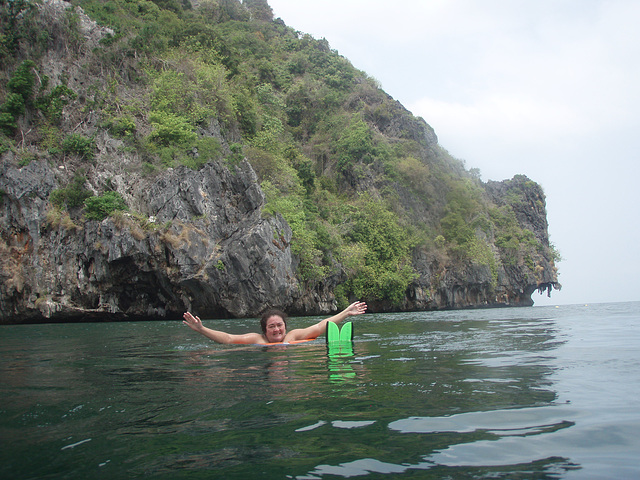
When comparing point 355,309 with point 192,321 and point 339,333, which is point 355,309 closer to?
point 339,333

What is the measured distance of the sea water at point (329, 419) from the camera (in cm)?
209

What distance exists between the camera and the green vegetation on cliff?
2510 centimetres

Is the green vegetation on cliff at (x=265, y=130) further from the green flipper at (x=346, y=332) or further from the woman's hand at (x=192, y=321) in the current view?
the green flipper at (x=346, y=332)

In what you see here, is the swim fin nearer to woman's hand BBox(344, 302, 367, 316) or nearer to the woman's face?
woman's hand BBox(344, 302, 367, 316)

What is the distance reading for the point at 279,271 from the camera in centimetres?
2383

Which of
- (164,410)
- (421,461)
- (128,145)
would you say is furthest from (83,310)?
(421,461)

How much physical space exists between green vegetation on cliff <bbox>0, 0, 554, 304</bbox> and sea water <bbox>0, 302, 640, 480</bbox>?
20.1 m

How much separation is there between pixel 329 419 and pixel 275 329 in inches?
173

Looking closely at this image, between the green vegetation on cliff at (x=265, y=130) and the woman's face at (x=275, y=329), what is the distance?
17511 millimetres

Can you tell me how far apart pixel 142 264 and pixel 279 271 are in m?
6.55

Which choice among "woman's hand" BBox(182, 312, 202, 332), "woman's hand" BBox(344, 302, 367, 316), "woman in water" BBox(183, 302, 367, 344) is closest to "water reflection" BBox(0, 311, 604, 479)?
"woman's hand" BBox(182, 312, 202, 332)

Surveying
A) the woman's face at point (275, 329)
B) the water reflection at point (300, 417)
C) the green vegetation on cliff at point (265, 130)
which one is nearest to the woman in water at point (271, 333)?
the woman's face at point (275, 329)

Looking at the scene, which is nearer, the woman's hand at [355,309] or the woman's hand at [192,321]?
the woman's hand at [192,321]

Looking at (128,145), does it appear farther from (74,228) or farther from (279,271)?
(279,271)
